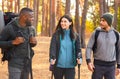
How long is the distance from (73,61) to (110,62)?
69 cm

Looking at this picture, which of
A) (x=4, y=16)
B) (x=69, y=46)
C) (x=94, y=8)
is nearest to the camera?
(x=4, y=16)

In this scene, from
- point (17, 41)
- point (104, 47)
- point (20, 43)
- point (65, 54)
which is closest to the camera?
point (17, 41)

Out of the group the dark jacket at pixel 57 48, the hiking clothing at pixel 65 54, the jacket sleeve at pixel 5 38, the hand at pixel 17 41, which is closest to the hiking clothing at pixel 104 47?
the dark jacket at pixel 57 48

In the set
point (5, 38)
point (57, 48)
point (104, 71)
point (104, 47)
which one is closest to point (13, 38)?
point (5, 38)

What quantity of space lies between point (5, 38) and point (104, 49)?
177cm

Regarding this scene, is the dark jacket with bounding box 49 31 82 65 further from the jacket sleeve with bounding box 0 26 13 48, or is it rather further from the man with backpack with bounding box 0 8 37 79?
the jacket sleeve with bounding box 0 26 13 48

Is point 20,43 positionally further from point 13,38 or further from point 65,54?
point 65,54

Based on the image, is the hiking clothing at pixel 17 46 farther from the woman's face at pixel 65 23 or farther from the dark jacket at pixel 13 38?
the woman's face at pixel 65 23

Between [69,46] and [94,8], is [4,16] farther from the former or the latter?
[94,8]

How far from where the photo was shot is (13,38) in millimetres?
6031

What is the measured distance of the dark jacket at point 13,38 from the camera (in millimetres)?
6008

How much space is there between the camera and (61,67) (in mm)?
6629

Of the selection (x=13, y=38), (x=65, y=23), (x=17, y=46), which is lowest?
(x=17, y=46)

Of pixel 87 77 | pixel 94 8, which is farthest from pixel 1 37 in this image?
pixel 94 8
